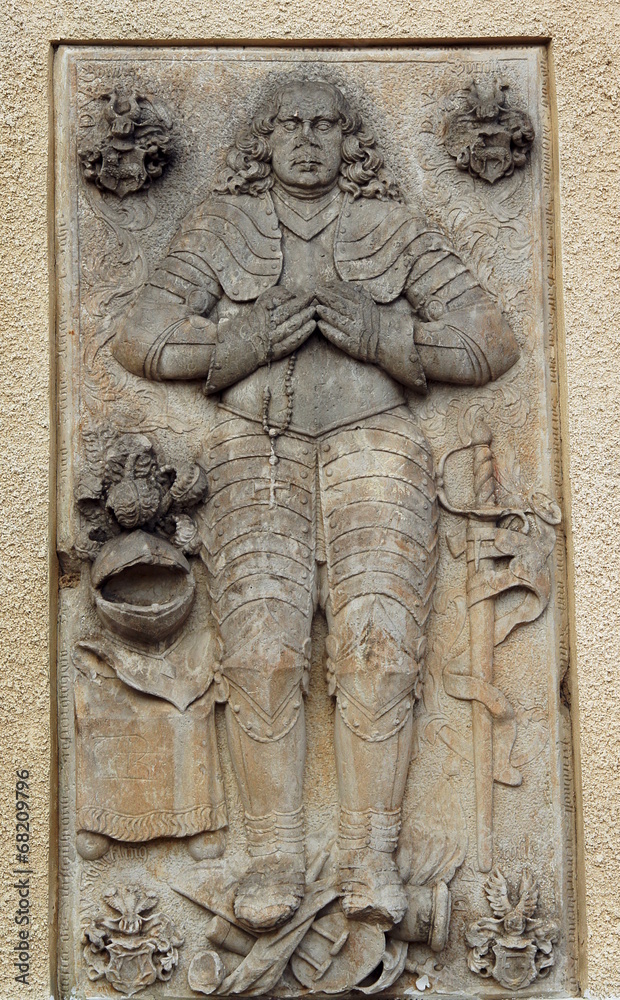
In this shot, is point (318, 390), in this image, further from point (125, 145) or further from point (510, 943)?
point (510, 943)

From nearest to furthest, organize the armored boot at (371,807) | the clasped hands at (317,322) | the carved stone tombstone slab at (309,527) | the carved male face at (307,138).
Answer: the armored boot at (371,807) → the carved stone tombstone slab at (309,527) → the clasped hands at (317,322) → the carved male face at (307,138)

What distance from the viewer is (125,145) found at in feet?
25.2

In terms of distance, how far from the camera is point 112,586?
745cm

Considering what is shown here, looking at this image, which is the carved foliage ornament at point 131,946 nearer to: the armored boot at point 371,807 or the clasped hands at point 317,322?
the armored boot at point 371,807

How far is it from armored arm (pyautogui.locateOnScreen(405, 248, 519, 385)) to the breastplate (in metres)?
0.24

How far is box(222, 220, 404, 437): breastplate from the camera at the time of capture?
755cm

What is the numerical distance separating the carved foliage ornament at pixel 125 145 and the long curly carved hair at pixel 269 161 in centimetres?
29

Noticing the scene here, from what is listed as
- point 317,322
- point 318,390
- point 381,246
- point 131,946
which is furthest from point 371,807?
point 381,246

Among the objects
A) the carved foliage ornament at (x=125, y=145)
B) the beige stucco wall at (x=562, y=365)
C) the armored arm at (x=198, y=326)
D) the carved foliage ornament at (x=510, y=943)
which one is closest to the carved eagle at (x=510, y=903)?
the carved foliage ornament at (x=510, y=943)

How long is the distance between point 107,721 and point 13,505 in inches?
37.5

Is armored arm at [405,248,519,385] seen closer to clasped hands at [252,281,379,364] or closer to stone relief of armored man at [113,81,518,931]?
stone relief of armored man at [113,81,518,931]

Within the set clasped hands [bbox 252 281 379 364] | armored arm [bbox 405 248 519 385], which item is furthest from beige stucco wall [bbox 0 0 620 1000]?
clasped hands [bbox 252 281 379 364]

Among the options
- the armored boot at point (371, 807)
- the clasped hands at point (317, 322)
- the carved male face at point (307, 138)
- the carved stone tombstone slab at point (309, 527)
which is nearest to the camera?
the armored boot at point (371, 807)

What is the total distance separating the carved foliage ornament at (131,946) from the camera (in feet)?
23.9
